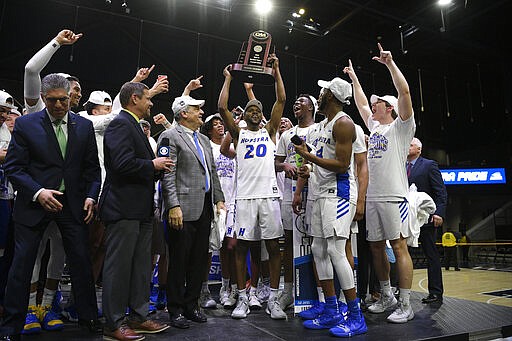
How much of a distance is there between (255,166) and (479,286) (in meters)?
5.48

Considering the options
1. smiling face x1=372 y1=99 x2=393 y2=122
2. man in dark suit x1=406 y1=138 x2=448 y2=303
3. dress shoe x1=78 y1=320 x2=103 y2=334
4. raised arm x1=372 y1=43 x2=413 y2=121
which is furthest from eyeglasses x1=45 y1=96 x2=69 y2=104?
man in dark suit x1=406 y1=138 x2=448 y2=303

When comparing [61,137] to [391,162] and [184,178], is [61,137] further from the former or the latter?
[391,162]

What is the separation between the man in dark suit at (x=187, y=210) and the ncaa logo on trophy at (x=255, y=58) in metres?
0.64

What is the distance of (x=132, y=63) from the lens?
27.5 ft

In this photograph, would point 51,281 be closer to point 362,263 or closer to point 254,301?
point 254,301

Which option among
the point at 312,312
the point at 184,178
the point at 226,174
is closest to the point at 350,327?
the point at 312,312

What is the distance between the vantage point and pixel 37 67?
2643mm

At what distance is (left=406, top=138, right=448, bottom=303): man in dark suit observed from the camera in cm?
405

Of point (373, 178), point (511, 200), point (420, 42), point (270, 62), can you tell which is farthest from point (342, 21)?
point (511, 200)

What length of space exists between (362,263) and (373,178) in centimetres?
111

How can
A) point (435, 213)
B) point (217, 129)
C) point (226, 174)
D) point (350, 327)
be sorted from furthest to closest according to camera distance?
1. point (217, 129)
2. point (226, 174)
3. point (435, 213)
4. point (350, 327)

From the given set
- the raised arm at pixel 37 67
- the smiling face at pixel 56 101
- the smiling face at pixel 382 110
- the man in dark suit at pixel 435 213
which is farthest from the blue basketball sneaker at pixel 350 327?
the raised arm at pixel 37 67

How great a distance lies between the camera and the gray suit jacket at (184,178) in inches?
114

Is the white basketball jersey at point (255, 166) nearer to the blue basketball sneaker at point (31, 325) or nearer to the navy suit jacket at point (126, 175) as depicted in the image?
the navy suit jacket at point (126, 175)
